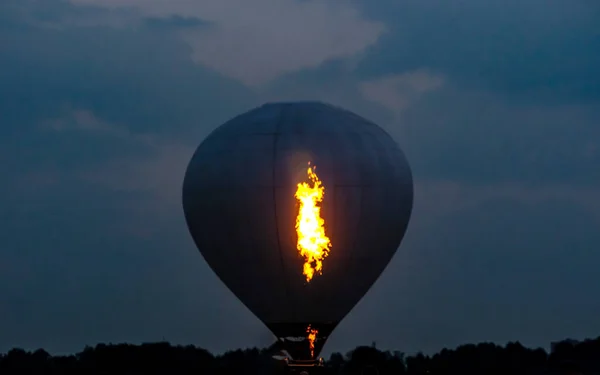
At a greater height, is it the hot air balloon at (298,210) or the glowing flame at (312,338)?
the hot air balloon at (298,210)

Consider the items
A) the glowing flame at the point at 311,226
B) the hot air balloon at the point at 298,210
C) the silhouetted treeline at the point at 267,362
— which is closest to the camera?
the glowing flame at the point at 311,226

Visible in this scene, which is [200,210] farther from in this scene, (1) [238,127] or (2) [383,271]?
(2) [383,271]

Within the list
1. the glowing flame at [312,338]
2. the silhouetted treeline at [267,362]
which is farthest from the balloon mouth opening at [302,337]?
the silhouetted treeline at [267,362]

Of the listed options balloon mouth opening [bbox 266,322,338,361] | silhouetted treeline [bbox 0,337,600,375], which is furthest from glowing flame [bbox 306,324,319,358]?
silhouetted treeline [bbox 0,337,600,375]

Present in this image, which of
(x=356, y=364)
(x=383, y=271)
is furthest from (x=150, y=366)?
(x=383, y=271)

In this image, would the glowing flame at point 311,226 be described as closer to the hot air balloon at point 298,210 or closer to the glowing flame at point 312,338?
the hot air balloon at point 298,210
